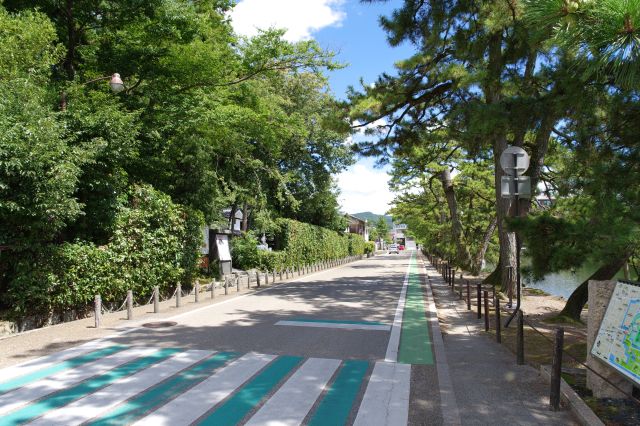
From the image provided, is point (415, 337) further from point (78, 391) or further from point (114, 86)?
point (114, 86)


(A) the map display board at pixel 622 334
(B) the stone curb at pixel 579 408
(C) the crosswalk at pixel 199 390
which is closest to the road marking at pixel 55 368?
(C) the crosswalk at pixel 199 390

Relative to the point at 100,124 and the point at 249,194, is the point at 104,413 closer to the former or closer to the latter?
the point at 100,124

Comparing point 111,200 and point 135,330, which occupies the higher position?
point 111,200

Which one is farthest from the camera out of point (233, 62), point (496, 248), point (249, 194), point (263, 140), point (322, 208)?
point (322, 208)

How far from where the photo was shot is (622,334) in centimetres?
447

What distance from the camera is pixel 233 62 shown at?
51.0 ft

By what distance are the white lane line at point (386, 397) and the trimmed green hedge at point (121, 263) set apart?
7.29 metres

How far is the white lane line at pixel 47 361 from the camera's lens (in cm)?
600

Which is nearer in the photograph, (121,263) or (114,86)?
(114,86)

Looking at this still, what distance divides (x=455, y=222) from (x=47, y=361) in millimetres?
24788

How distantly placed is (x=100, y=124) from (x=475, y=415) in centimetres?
1018

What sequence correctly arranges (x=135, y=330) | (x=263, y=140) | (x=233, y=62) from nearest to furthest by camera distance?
(x=135, y=330)
(x=233, y=62)
(x=263, y=140)

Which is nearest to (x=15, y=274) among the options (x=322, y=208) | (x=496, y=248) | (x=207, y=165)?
(x=207, y=165)

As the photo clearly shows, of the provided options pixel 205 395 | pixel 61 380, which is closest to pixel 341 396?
pixel 205 395
